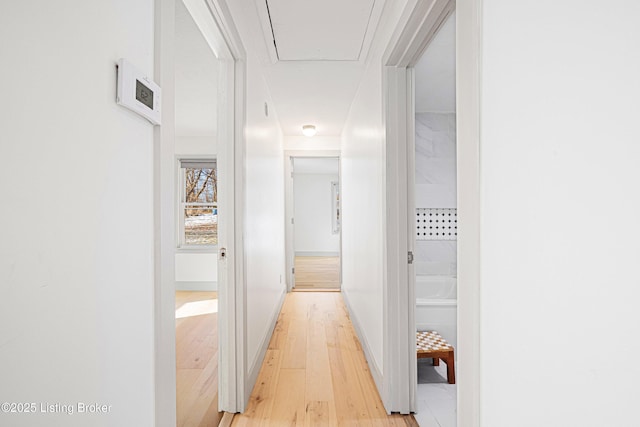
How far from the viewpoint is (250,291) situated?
2.41 metres

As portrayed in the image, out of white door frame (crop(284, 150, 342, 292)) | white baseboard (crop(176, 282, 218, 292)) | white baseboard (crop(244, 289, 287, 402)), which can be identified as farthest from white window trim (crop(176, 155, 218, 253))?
white baseboard (crop(244, 289, 287, 402))

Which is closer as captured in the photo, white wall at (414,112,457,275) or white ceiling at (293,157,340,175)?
white wall at (414,112,457,275)

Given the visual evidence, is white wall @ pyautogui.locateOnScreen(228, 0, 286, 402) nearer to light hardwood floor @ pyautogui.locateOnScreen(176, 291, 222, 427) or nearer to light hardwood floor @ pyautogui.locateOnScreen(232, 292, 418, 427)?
light hardwood floor @ pyautogui.locateOnScreen(232, 292, 418, 427)

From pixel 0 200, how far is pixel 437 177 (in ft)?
13.2

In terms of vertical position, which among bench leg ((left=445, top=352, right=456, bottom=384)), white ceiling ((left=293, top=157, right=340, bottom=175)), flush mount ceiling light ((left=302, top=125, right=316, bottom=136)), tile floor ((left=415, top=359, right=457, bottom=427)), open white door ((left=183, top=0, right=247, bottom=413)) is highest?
white ceiling ((left=293, top=157, right=340, bottom=175))

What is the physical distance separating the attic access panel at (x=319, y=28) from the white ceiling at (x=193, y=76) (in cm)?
55

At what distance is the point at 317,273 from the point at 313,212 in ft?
10.9

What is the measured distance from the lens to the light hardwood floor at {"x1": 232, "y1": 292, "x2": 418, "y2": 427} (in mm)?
2092

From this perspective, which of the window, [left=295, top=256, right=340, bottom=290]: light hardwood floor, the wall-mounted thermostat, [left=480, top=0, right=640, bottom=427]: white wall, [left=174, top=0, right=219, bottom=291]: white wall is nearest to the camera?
the wall-mounted thermostat

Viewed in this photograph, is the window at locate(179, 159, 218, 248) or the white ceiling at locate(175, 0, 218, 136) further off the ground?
the white ceiling at locate(175, 0, 218, 136)

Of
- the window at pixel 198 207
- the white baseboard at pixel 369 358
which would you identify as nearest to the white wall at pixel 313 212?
the window at pixel 198 207

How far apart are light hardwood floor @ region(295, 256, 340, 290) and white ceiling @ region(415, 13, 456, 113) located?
11.3 ft

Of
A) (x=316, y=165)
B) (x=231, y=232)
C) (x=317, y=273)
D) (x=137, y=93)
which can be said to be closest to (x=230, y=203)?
(x=231, y=232)

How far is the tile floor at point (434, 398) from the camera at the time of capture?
2.09m
